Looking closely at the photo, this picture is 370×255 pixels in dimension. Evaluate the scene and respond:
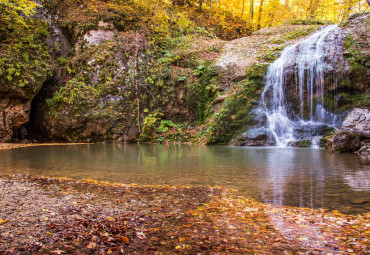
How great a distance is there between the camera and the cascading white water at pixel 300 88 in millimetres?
11844

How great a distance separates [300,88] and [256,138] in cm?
334

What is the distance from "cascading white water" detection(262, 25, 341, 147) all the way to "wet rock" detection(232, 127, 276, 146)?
0.90 feet

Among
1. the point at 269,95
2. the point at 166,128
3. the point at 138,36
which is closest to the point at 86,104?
the point at 166,128

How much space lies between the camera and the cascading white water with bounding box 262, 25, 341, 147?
1184cm

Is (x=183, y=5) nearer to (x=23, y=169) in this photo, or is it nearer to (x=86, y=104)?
(x=86, y=104)

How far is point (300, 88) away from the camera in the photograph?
1240cm

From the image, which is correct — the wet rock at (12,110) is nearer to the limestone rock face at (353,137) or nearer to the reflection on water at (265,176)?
the reflection on water at (265,176)

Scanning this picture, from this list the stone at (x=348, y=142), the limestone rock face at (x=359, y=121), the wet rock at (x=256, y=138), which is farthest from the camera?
the wet rock at (x=256, y=138)

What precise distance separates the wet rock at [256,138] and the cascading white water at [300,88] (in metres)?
0.27

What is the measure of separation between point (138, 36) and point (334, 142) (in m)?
13.2

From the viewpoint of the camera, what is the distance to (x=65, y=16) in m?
16.9

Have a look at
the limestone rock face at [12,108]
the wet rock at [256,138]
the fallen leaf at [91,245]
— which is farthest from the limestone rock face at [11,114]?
the fallen leaf at [91,245]

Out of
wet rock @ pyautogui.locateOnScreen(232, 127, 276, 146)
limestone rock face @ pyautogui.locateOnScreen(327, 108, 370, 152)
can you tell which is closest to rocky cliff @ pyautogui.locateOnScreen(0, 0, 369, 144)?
wet rock @ pyautogui.locateOnScreen(232, 127, 276, 146)

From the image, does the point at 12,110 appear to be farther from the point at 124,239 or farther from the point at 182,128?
the point at 124,239
